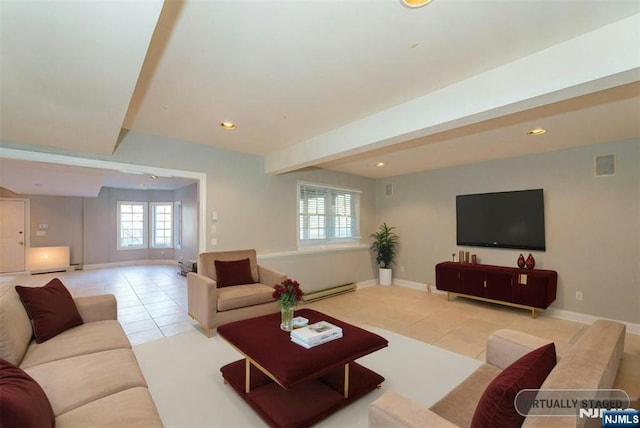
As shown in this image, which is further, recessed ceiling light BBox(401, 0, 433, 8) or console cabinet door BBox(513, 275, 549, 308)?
console cabinet door BBox(513, 275, 549, 308)

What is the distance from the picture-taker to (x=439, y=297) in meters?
5.11

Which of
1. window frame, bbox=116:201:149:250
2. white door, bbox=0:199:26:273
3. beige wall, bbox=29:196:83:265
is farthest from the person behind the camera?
window frame, bbox=116:201:149:250

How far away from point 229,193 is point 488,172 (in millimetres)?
4297

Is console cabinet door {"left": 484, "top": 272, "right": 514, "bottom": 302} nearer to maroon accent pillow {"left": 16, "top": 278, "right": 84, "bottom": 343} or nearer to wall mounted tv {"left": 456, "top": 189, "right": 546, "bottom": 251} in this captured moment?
wall mounted tv {"left": 456, "top": 189, "right": 546, "bottom": 251}

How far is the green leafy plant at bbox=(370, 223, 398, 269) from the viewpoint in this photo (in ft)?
20.0

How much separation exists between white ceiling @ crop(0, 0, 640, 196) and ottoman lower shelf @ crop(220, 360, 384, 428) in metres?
2.19

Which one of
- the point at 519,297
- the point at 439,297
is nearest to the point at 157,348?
the point at 439,297

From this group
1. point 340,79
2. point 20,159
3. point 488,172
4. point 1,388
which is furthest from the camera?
point 488,172

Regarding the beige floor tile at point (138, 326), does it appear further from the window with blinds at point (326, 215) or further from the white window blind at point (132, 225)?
the white window blind at point (132, 225)

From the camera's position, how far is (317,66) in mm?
2066

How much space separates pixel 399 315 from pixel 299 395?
97.2 inches

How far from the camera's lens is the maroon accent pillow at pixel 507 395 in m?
0.95

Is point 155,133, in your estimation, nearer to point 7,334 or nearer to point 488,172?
point 7,334

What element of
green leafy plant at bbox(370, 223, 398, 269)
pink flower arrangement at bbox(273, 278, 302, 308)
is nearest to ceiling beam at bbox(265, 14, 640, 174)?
pink flower arrangement at bbox(273, 278, 302, 308)
